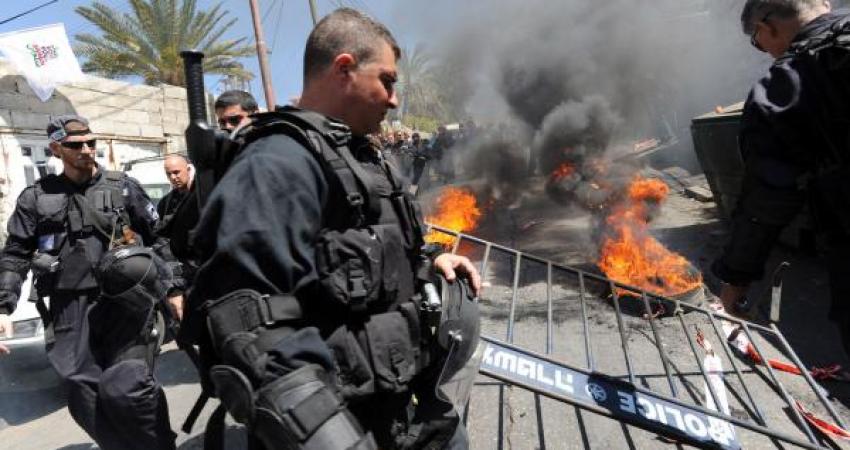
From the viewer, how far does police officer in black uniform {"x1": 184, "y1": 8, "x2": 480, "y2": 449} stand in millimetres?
1117

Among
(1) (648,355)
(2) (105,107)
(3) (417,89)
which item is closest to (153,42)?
(2) (105,107)

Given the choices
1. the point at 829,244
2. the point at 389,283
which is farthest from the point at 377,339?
the point at 829,244

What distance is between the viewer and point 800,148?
6.45 ft

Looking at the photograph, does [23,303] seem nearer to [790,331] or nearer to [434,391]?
[434,391]

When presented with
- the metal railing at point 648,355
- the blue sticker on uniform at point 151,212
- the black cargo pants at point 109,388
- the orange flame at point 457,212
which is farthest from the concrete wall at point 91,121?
the black cargo pants at point 109,388

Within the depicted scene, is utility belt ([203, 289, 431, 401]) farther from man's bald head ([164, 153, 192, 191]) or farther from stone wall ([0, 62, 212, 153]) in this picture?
stone wall ([0, 62, 212, 153])

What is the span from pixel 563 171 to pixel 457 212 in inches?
101

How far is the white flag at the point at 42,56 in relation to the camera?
9.37m

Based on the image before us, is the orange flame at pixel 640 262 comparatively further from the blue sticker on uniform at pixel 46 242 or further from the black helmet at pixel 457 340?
the blue sticker on uniform at pixel 46 242

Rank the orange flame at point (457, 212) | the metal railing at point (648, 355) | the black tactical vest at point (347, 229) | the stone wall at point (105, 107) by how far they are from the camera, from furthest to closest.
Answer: the orange flame at point (457, 212) → the stone wall at point (105, 107) → the metal railing at point (648, 355) → the black tactical vest at point (347, 229)

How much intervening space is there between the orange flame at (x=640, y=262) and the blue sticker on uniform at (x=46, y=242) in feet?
13.9

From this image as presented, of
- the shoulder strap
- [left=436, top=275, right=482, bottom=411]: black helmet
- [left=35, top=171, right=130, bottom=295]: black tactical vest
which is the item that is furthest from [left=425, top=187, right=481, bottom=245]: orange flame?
the shoulder strap

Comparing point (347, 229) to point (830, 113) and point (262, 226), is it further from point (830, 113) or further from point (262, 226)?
point (830, 113)

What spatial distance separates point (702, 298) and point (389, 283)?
12.4 feet
